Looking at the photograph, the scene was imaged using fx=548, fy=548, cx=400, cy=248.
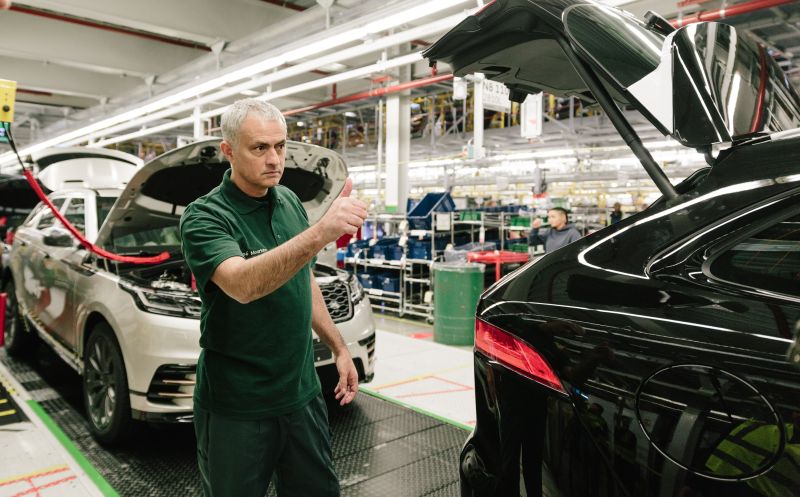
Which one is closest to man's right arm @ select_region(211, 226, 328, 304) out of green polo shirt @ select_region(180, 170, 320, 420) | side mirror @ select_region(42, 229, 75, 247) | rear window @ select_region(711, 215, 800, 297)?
green polo shirt @ select_region(180, 170, 320, 420)

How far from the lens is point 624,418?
102 centimetres

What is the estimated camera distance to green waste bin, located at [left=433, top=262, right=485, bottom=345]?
6.01 m

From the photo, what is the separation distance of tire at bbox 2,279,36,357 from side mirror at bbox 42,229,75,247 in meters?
1.86

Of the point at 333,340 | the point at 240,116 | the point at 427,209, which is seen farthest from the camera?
the point at 427,209

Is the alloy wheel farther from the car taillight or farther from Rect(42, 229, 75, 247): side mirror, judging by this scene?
the car taillight

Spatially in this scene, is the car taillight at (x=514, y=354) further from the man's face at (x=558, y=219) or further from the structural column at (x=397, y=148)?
the structural column at (x=397, y=148)

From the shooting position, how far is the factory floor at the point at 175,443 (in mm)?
2684

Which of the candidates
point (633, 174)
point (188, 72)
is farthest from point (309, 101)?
point (633, 174)

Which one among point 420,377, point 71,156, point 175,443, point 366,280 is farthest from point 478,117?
point 175,443

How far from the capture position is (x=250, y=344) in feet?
4.81

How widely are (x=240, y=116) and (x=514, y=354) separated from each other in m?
0.93

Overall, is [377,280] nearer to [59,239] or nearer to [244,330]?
[59,239]

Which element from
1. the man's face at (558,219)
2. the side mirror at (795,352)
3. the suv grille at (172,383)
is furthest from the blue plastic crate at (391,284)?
the side mirror at (795,352)

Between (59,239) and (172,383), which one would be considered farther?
(59,239)
